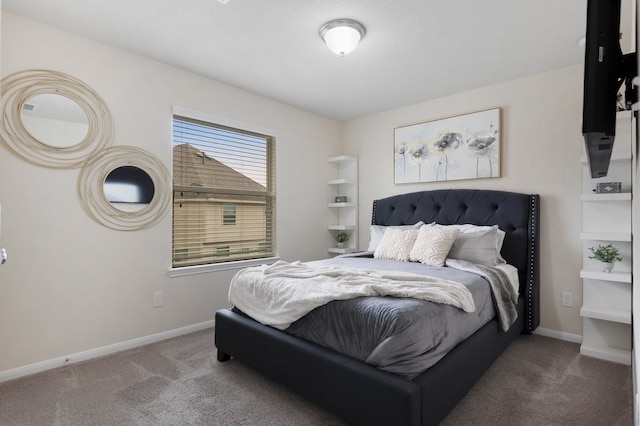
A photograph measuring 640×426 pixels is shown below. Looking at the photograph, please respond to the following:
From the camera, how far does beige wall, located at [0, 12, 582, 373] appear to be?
7.27 feet

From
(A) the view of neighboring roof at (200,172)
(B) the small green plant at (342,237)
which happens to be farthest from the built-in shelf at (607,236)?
(A) the view of neighboring roof at (200,172)

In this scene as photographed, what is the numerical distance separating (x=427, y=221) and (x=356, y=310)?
211 cm

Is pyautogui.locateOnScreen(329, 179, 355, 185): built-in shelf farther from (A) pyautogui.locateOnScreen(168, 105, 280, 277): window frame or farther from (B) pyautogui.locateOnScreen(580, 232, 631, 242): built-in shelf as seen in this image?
(B) pyautogui.locateOnScreen(580, 232, 631, 242): built-in shelf

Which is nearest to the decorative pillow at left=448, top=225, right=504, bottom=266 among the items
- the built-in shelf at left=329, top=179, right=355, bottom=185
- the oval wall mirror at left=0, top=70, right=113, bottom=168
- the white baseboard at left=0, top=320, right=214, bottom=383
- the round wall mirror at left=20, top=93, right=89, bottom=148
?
the built-in shelf at left=329, top=179, right=355, bottom=185

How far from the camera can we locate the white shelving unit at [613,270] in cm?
242

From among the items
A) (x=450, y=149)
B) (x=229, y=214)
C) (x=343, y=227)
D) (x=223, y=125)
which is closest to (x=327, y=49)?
(x=223, y=125)

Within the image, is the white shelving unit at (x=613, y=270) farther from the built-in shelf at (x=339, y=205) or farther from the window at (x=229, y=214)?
the window at (x=229, y=214)

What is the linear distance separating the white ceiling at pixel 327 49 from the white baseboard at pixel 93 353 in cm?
231

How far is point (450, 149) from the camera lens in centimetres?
350

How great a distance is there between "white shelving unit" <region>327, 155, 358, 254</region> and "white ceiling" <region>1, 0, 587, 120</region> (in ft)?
3.95

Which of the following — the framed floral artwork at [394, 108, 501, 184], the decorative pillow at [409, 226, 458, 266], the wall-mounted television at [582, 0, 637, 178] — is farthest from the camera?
the framed floral artwork at [394, 108, 501, 184]

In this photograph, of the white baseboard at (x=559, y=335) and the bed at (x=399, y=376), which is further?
the white baseboard at (x=559, y=335)

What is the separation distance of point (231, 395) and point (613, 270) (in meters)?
2.87

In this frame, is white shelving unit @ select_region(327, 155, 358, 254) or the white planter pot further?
white shelving unit @ select_region(327, 155, 358, 254)
